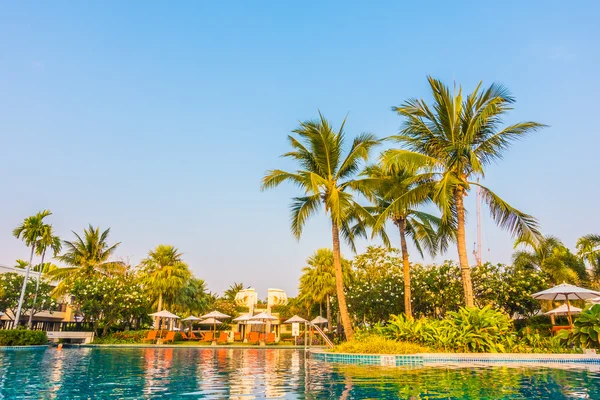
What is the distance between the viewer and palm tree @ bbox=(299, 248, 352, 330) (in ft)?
98.3

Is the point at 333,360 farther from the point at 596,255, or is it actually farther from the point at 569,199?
the point at 596,255

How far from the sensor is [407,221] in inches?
749

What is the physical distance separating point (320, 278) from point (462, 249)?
58.1 feet

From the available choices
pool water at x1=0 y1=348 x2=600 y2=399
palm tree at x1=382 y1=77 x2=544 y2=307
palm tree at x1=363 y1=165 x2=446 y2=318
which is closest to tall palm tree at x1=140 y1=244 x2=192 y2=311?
palm tree at x1=363 y1=165 x2=446 y2=318

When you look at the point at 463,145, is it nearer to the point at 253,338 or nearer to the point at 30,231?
the point at 253,338

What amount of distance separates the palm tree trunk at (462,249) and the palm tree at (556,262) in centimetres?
1273

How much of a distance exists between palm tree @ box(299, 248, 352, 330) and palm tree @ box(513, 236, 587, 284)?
12504 mm

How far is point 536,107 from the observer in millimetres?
15883

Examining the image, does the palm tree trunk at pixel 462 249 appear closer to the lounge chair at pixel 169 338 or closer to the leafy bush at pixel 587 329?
the leafy bush at pixel 587 329

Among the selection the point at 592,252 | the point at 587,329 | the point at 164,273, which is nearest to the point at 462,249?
the point at 587,329

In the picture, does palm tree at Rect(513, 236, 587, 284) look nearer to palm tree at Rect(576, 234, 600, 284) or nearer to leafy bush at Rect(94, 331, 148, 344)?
palm tree at Rect(576, 234, 600, 284)

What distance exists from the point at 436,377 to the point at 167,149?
19.9 m

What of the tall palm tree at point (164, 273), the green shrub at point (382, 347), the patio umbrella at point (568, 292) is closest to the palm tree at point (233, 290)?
the tall palm tree at point (164, 273)

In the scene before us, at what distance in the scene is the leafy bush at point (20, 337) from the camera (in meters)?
21.0
